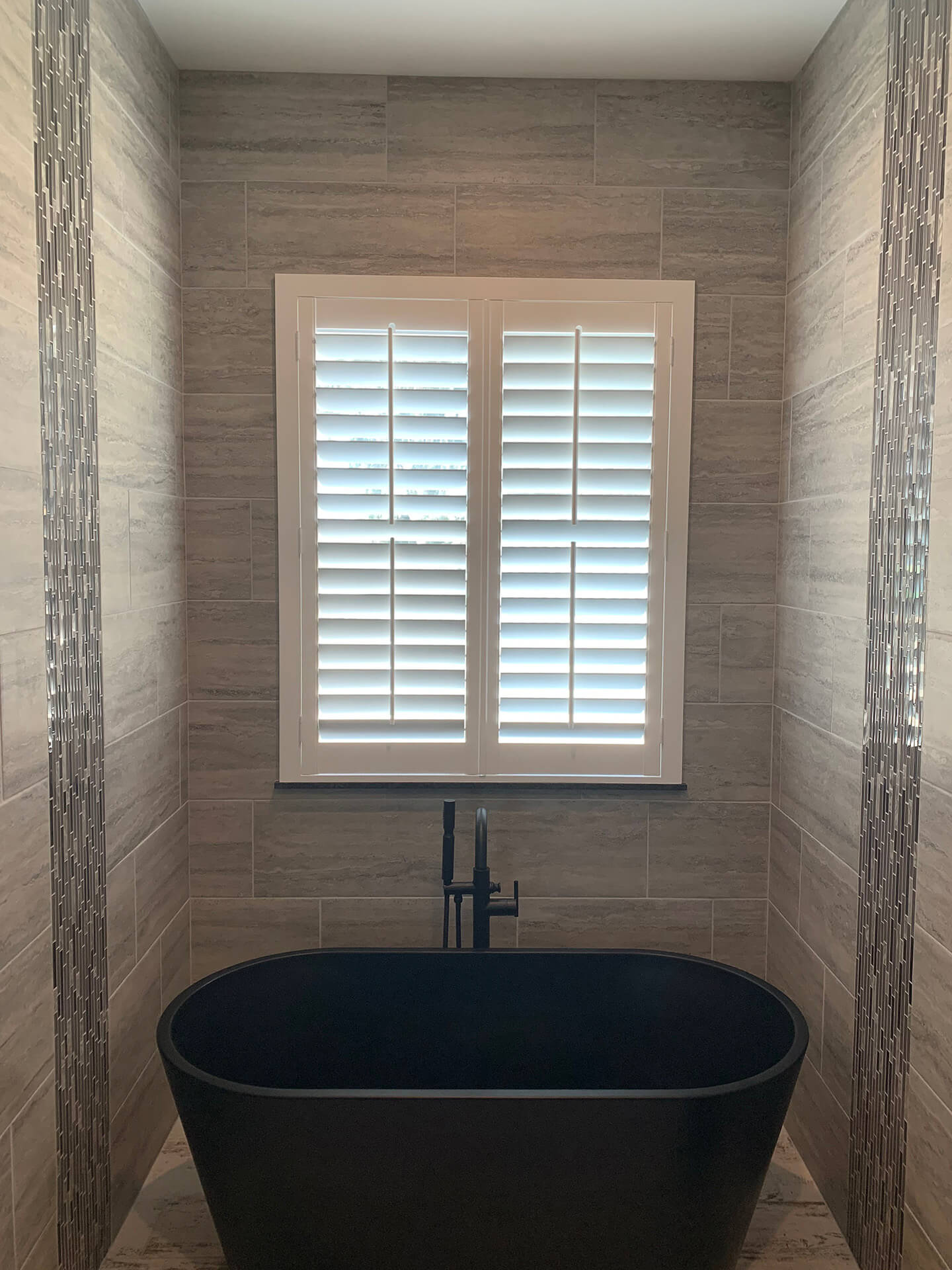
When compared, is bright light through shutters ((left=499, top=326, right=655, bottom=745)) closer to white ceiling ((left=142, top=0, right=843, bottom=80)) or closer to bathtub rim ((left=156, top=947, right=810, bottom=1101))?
white ceiling ((left=142, top=0, right=843, bottom=80))

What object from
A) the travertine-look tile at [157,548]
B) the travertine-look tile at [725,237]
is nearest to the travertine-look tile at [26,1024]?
the travertine-look tile at [157,548]

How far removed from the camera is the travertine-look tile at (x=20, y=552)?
1477mm

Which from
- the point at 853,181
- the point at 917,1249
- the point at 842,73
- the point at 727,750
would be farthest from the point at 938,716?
the point at 842,73

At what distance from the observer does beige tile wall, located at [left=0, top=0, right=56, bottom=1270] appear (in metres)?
1.48

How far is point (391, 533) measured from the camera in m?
2.43

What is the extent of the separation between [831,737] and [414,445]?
52.4 inches

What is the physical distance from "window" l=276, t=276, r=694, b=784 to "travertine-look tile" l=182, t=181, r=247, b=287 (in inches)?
6.2

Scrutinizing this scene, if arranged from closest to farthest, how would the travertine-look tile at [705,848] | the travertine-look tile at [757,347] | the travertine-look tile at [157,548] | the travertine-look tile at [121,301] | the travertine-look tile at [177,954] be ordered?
the travertine-look tile at [121,301] < the travertine-look tile at [157,548] < the travertine-look tile at [177,954] < the travertine-look tile at [757,347] < the travertine-look tile at [705,848]

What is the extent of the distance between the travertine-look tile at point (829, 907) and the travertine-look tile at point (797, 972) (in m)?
0.05

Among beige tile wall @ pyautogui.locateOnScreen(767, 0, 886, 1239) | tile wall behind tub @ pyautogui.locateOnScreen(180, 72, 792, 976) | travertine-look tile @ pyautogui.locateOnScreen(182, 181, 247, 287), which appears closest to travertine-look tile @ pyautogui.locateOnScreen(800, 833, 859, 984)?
beige tile wall @ pyautogui.locateOnScreen(767, 0, 886, 1239)

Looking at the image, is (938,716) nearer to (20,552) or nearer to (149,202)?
(20,552)

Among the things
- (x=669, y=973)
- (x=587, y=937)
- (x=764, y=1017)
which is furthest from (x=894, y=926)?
(x=587, y=937)

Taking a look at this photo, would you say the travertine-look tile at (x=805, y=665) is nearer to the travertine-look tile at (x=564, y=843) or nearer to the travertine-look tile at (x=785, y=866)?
the travertine-look tile at (x=785, y=866)

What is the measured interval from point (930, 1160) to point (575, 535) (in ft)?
5.27
